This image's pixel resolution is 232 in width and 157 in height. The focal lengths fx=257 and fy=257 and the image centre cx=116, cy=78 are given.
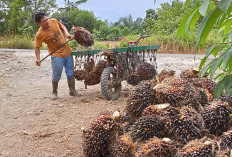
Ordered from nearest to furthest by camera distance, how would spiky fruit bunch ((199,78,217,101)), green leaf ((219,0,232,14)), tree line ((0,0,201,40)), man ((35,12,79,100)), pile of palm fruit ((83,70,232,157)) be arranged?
1. green leaf ((219,0,232,14))
2. pile of palm fruit ((83,70,232,157))
3. spiky fruit bunch ((199,78,217,101))
4. man ((35,12,79,100))
5. tree line ((0,0,201,40))

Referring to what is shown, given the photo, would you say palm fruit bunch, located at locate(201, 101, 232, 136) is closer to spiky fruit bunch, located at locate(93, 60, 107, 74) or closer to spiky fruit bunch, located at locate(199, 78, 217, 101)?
spiky fruit bunch, located at locate(199, 78, 217, 101)

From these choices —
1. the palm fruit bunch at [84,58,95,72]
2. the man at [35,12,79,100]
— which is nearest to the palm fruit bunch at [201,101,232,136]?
the palm fruit bunch at [84,58,95,72]

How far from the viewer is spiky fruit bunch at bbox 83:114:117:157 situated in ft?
7.14

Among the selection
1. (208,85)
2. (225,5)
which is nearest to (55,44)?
(208,85)

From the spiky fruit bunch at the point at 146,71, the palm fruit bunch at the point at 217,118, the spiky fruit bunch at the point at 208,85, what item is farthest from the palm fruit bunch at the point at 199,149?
the spiky fruit bunch at the point at 146,71

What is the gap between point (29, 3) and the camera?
27891 millimetres

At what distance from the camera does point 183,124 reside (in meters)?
1.87

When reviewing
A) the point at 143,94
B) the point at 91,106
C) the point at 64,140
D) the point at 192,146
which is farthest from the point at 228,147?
the point at 91,106

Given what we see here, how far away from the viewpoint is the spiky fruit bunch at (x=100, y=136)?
2176 mm

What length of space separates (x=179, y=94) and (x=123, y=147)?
63 centimetres

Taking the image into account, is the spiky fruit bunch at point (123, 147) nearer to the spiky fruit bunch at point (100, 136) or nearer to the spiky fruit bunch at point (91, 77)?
the spiky fruit bunch at point (100, 136)

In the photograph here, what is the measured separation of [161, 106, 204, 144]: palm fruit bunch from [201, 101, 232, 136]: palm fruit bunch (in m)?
0.07

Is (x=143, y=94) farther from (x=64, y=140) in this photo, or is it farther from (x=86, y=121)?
(x=86, y=121)

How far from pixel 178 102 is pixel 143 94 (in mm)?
342
